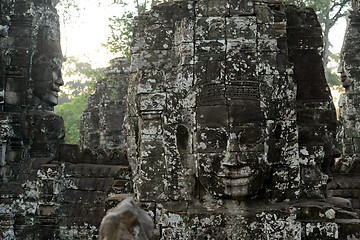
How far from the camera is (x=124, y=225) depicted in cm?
228

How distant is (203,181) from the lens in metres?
4.62

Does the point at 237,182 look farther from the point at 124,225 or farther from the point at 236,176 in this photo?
the point at 124,225

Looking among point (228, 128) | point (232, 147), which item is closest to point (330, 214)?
point (232, 147)

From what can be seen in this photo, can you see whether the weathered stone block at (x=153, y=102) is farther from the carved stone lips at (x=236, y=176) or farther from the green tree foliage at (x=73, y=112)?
the green tree foliage at (x=73, y=112)

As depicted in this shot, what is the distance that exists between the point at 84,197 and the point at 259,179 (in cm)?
408

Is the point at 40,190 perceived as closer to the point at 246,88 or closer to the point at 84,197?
the point at 84,197

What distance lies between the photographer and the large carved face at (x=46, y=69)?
8711mm

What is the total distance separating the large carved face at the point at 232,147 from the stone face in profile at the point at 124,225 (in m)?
2.14

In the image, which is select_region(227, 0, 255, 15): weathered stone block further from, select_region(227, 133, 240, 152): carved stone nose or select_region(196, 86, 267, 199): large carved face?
select_region(227, 133, 240, 152): carved stone nose

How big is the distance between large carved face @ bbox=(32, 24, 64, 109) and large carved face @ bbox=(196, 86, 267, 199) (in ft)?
16.4

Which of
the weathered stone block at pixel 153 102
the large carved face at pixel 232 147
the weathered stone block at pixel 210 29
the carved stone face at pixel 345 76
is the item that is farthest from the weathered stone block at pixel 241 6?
the carved stone face at pixel 345 76

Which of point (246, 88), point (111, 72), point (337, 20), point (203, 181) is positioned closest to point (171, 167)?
point (203, 181)

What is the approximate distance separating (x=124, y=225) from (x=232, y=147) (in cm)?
235

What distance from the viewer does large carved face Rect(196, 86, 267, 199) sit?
4.48 m
